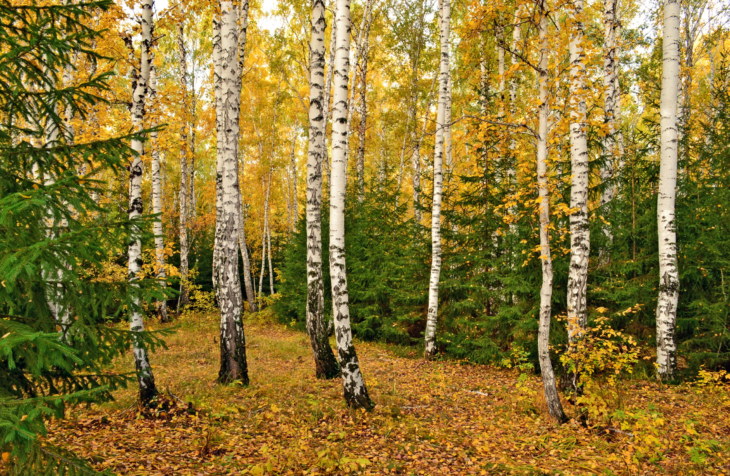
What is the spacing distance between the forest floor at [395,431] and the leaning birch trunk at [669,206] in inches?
36.9

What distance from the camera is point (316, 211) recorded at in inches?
326

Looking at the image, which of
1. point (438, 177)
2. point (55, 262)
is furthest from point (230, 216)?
point (438, 177)

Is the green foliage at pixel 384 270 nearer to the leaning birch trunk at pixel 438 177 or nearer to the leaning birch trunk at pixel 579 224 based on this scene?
the leaning birch trunk at pixel 438 177

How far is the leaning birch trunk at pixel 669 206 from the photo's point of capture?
8.06 metres

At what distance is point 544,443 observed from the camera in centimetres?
571

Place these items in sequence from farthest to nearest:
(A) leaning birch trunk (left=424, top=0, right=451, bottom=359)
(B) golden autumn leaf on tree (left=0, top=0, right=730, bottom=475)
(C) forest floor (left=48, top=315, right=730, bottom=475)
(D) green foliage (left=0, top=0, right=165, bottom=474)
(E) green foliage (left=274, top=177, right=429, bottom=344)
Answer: (E) green foliage (left=274, top=177, right=429, bottom=344), (A) leaning birch trunk (left=424, top=0, right=451, bottom=359), (C) forest floor (left=48, top=315, right=730, bottom=475), (B) golden autumn leaf on tree (left=0, top=0, right=730, bottom=475), (D) green foliage (left=0, top=0, right=165, bottom=474)

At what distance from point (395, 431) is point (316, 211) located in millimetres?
4384

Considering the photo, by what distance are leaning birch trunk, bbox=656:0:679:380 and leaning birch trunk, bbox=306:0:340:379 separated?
6.87 m

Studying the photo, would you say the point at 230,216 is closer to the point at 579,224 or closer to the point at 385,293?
the point at 579,224

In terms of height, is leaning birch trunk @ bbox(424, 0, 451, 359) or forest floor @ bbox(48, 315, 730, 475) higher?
leaning birch trunk @ bbox(424, 0, 451, 359)

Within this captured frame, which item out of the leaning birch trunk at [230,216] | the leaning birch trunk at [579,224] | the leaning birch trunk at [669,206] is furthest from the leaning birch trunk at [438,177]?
the leaning birch trunk at [230,216]

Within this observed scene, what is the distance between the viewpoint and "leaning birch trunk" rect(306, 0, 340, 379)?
25.4 ft

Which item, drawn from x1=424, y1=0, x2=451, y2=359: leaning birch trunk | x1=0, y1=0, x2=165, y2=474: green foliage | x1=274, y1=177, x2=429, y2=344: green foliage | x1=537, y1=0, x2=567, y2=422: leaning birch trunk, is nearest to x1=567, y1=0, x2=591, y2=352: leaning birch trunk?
x1=537, y1=0, x2=567, y2=422: leaning birch trunk

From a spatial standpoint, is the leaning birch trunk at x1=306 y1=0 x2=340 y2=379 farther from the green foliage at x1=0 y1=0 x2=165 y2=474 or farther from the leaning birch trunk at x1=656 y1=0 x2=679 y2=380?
the leaning birch trunk at x1=656 y1=0 x2=679 y2=380
